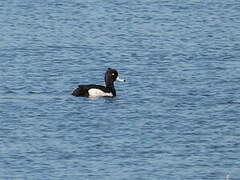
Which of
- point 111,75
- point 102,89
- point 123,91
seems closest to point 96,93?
point 102,89

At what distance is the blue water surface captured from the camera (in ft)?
81.3

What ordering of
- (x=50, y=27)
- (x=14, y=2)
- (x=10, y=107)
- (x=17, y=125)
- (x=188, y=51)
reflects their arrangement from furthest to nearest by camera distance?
(x=14, y=2) → (x=50, y=27) → (x=188, y=51) → (x=10, y=107) → (x=17, y=125)

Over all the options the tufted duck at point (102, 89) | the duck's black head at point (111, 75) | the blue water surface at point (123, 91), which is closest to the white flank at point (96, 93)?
the tufted duck at point (102, 89)

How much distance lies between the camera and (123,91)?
115 feet

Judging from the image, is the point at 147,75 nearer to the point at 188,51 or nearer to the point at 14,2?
the point at 188,51

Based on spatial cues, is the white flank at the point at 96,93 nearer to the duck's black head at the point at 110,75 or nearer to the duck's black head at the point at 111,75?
the duck's black head at the point at 111,75

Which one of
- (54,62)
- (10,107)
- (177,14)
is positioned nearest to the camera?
(10,107)

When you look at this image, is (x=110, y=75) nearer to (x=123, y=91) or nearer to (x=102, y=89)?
(x=123, y=91)

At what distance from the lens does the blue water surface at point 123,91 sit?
24.8m

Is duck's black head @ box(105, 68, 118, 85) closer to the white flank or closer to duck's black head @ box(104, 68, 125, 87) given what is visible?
duck's black head @ box(104, 68, 125, 87)

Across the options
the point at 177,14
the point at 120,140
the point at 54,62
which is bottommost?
the point at 120,140

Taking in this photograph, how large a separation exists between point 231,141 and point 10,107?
6.62 m

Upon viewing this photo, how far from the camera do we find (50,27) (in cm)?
4769

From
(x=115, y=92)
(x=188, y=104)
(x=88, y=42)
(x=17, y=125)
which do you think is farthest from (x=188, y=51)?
(x=17, y=125)
